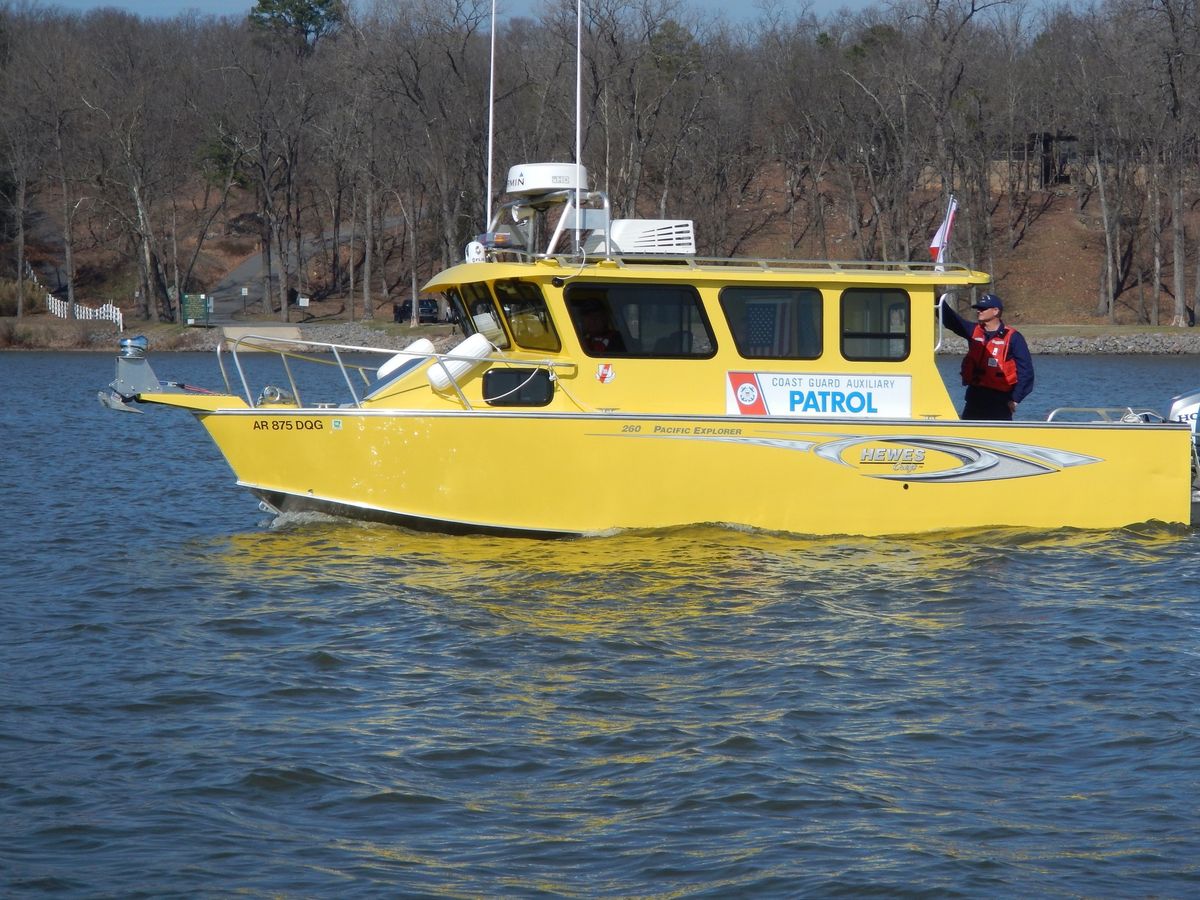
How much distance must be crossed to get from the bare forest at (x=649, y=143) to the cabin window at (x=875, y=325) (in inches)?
1712

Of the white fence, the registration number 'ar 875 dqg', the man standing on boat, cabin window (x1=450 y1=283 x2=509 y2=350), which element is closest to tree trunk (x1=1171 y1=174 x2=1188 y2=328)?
the white fence

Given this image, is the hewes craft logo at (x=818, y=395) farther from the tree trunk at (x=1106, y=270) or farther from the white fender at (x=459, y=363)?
the tree trunk at (x=1106, y=270)

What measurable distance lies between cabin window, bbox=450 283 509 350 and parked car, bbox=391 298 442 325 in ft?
141

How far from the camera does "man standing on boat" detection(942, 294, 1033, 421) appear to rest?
1397cm

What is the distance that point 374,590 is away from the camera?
12070mm

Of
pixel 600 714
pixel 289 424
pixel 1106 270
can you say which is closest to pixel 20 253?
pixel 1106 270

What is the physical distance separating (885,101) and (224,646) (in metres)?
56.7

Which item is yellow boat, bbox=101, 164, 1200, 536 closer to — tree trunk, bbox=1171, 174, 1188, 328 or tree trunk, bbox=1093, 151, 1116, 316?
tree trunk, bbox=1171, 174, 1188, 328

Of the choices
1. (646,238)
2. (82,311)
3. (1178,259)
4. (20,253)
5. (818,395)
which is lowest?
(818,395)

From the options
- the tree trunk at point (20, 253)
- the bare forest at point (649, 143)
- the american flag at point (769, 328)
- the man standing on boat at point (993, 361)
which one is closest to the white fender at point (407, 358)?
the american flag at point (769, 328)

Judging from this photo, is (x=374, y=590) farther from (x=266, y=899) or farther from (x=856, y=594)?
(x=266, y=899)

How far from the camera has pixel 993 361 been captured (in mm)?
14062

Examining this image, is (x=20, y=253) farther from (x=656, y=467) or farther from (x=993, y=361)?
(x=993, y=361)

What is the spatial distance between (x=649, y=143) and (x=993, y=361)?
50.6 m
